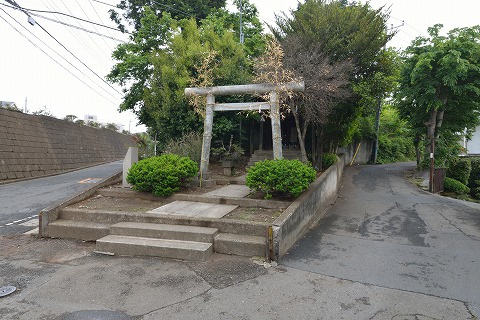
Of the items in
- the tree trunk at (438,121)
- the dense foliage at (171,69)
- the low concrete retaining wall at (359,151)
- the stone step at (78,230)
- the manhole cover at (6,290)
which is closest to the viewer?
the manhole cover at (6,290)

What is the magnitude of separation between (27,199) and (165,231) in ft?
22.9

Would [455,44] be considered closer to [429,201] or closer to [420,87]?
[420,87]

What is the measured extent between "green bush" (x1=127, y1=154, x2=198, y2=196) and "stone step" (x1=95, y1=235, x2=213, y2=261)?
1.97 m

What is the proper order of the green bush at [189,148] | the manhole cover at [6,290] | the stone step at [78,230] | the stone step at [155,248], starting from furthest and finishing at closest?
the green bush at [189,148], the stone step at [78,230], the stone step at [155,248], the manhole cover at [6,290]

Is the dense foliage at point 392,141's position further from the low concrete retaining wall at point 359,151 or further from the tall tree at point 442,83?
the tall tree at point 442,83

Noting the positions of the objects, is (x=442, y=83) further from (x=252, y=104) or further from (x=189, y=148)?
(x=189, y=148)

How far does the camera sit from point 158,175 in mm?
→ 7188

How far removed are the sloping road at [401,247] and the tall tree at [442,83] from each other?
566 centimetres

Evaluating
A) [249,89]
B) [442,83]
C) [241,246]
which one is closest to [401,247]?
[241,246]

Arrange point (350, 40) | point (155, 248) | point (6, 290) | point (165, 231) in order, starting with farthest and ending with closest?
1. point (350, 40)
2. point (165, 231)
3. point (155, 248)
4. point (6, 290)

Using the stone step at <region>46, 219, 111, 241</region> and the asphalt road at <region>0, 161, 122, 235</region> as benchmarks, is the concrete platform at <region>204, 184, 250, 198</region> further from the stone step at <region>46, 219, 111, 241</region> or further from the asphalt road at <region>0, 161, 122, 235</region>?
the asphalt road at <region>0, 161, 122, 235</region>

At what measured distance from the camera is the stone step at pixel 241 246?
4.99 m

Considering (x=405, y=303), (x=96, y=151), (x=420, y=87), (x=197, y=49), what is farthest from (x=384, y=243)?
(x=96, y=151)

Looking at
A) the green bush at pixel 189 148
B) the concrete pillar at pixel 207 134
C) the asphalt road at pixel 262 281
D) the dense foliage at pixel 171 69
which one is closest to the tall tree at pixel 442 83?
the dense foliage at pixel 171 69
